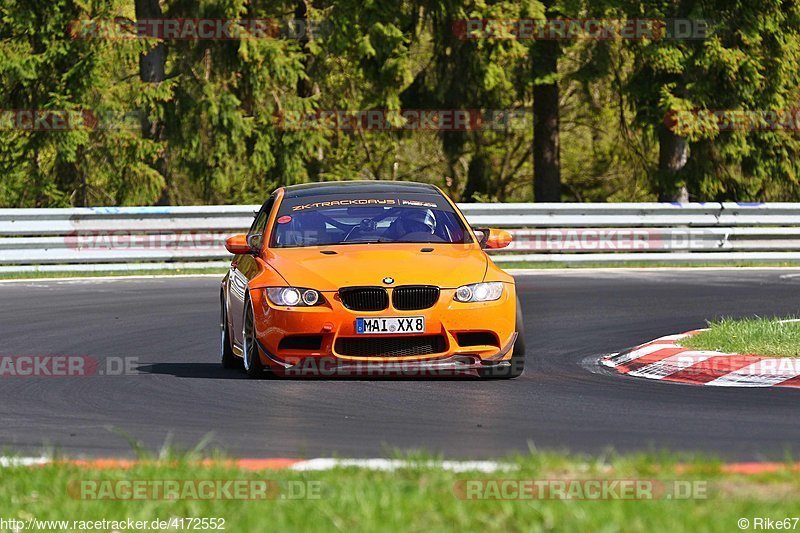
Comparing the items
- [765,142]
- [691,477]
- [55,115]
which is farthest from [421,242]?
[765,142]

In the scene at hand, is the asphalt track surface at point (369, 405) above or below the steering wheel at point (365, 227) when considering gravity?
below

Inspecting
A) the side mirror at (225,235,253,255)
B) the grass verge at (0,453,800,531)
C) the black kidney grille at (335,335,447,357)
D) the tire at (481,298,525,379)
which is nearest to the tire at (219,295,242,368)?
the side mirror at (225,235,253,255)

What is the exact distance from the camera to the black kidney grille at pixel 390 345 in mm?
10492

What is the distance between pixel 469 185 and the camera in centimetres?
3416

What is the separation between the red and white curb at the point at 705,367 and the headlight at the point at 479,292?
1.44 m

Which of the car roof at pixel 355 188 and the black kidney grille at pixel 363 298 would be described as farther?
the car roof at pixel 355 188

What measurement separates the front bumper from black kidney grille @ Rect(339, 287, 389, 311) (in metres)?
0.05

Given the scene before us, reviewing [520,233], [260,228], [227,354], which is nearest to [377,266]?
[227,354]

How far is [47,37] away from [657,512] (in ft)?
77.2

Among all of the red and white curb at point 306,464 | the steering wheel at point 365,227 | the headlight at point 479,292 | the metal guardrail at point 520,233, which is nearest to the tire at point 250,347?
the steering wheel at point 365,227

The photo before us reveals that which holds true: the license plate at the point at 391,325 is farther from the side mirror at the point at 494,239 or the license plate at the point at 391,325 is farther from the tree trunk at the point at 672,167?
the tree trunk at the point at 672,167

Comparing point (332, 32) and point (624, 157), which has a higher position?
point (332, 32)

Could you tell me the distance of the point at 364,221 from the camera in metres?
11.8

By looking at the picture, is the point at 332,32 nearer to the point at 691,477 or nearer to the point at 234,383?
the point at 234,383
